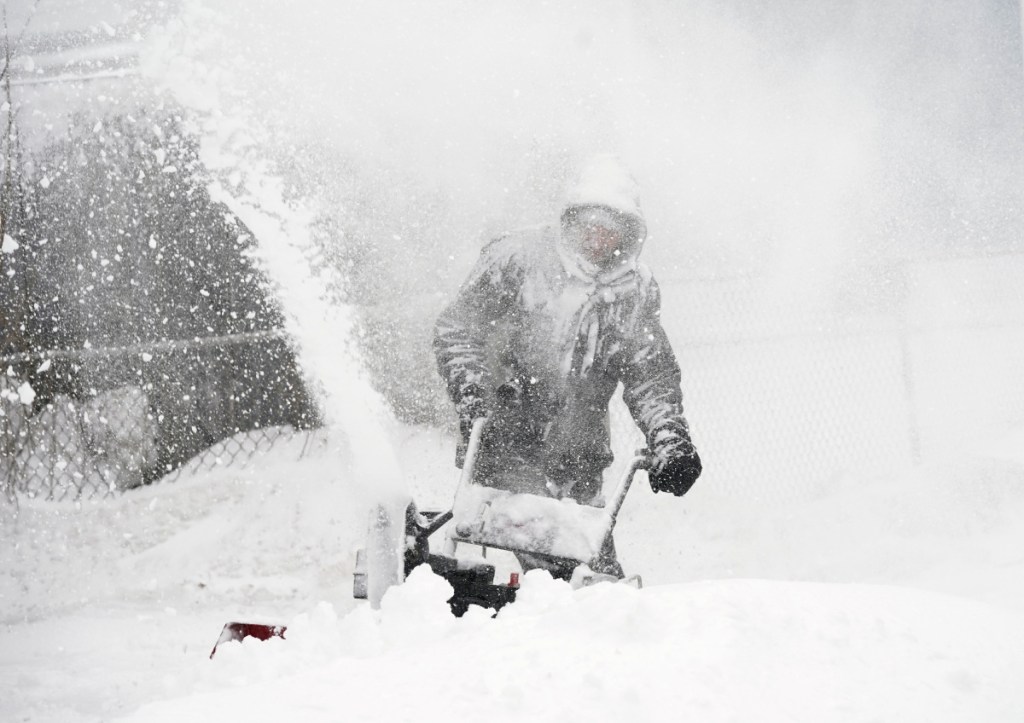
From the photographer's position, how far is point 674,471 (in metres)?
2.74

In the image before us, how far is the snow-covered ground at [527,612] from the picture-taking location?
1.49 meters

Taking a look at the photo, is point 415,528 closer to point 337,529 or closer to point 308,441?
point 337,529

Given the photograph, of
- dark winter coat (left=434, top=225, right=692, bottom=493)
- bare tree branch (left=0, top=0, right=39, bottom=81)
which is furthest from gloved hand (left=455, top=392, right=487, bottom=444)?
bare tree branch (left=0, top=0, right=39, bottom=81)

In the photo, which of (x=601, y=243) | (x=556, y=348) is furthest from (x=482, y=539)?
(x=601, y=243)

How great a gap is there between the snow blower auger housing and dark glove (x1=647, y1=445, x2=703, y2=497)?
29 cm

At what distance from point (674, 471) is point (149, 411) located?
3.90m

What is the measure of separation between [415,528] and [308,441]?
9.93ft

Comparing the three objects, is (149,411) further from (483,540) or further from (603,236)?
(483,540)

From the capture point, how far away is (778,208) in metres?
5.66

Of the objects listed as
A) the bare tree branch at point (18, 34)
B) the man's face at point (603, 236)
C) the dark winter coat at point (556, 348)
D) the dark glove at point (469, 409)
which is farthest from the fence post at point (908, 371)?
the bare tree branch at point (18, 34)

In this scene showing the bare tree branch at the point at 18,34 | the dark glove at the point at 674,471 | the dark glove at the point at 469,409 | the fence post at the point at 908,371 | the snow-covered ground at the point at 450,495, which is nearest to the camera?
the snow-covered ground at the point at 450,495

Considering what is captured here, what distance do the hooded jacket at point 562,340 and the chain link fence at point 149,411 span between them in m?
2.23

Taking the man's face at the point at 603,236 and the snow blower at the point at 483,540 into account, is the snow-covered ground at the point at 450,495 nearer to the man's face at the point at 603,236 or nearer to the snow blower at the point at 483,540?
the snow blower at the point at 483,540

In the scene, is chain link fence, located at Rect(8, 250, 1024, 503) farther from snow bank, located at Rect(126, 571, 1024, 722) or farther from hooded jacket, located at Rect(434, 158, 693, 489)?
snow bank, located at Rect(126, 571, 1024, 722)
